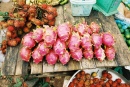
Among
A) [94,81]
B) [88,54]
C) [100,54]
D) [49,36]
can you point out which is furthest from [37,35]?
[94,81]

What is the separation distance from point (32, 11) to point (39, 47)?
0.56 metres

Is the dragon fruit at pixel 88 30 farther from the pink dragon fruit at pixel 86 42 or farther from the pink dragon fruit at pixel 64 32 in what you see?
the pink dragon fruit at pixel 64 32

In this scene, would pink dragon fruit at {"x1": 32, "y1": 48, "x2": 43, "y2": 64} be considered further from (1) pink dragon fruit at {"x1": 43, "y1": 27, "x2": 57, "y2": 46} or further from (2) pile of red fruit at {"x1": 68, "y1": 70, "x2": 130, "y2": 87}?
(2) pile of red fruit at {"x1": 68, "y1": 70, "x2": 130, "y2": 87}

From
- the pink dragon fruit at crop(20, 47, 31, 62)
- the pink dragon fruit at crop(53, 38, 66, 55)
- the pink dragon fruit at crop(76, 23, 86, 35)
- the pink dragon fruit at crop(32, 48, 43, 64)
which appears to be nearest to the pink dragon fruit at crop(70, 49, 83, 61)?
the pink dragon fruit at crop(53, 38, 66, 55)

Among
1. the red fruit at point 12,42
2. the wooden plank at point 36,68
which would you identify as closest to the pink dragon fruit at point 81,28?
the wooden plank at point 36,68

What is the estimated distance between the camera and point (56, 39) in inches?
81.4

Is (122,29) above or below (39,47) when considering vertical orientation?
below

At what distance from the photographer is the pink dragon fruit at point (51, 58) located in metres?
2.02

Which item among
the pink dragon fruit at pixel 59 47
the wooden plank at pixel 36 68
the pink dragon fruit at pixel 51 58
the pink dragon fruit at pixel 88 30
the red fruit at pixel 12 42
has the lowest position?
the wooden plank at pixel 36 68

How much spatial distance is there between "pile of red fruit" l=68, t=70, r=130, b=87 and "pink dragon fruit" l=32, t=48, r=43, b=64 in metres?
0.69

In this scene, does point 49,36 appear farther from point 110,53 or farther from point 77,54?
point 110,53

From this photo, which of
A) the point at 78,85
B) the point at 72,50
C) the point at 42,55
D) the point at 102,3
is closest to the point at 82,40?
the point at 72,50

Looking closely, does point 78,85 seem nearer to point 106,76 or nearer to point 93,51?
point 106,76

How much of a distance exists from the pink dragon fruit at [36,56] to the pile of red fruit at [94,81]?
0.69 meters
